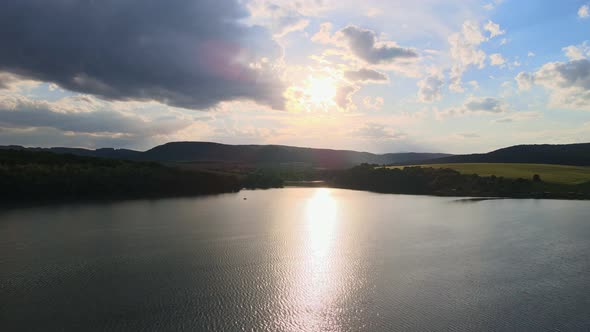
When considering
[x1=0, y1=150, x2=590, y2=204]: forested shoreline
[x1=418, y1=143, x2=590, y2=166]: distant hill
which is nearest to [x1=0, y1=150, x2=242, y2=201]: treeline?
[x1=0, y1=150, x2=590, y2=204]: forested shoreline

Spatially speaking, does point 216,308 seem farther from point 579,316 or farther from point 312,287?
point 579,316

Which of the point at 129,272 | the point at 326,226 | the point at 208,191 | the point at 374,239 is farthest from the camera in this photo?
the point at 208,191

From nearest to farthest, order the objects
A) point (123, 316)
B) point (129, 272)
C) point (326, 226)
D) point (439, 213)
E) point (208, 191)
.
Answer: point (123, 316), point (129, 272), point (326, 226), point (439, 213), point (208, 191)

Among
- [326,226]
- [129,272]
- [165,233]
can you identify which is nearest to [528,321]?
[129,272]

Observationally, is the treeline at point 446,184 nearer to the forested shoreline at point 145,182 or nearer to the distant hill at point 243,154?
the forested shoreline at point 145,182

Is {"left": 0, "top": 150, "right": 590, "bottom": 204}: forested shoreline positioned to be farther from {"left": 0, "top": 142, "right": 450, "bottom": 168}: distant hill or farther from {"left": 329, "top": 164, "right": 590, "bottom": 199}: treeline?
{"left": 0, "top": 142, "right": 450, "bottom": 168}: distant hill

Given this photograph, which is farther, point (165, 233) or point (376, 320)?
point (165, 233)

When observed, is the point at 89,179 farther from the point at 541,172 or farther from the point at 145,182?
the point at 541,172

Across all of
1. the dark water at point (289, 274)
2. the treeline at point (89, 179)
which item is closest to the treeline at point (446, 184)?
the dark water at point (289, 274)
